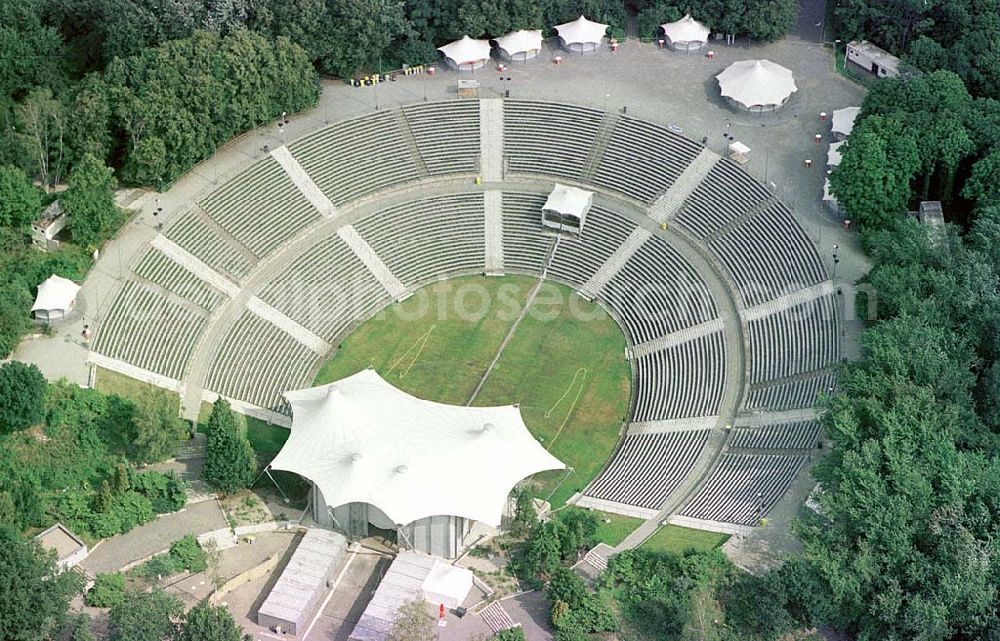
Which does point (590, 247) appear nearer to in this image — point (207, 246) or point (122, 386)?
point (207, 246)

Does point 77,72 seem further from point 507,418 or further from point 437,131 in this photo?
point 507,418

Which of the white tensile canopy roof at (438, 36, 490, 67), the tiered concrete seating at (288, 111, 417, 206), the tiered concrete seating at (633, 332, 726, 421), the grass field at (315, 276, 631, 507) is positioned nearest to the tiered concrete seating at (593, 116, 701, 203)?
the grass field at (315, 276, 631, 507)

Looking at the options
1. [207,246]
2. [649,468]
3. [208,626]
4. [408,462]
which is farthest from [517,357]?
[208,626]

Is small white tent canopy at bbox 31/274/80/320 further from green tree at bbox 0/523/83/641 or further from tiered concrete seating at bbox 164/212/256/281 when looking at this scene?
green tree at bbox 0/523/83/641

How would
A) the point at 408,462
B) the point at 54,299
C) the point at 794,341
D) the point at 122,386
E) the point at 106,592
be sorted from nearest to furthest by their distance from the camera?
1. the point at 106,592
2. the point at 408,462
3. the point at 122,386
4. the point at 54,299
5. the point at 794,341

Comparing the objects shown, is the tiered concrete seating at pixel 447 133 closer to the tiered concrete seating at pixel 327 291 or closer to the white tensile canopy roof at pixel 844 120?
the tiered concrete seating at pixel 327 291
